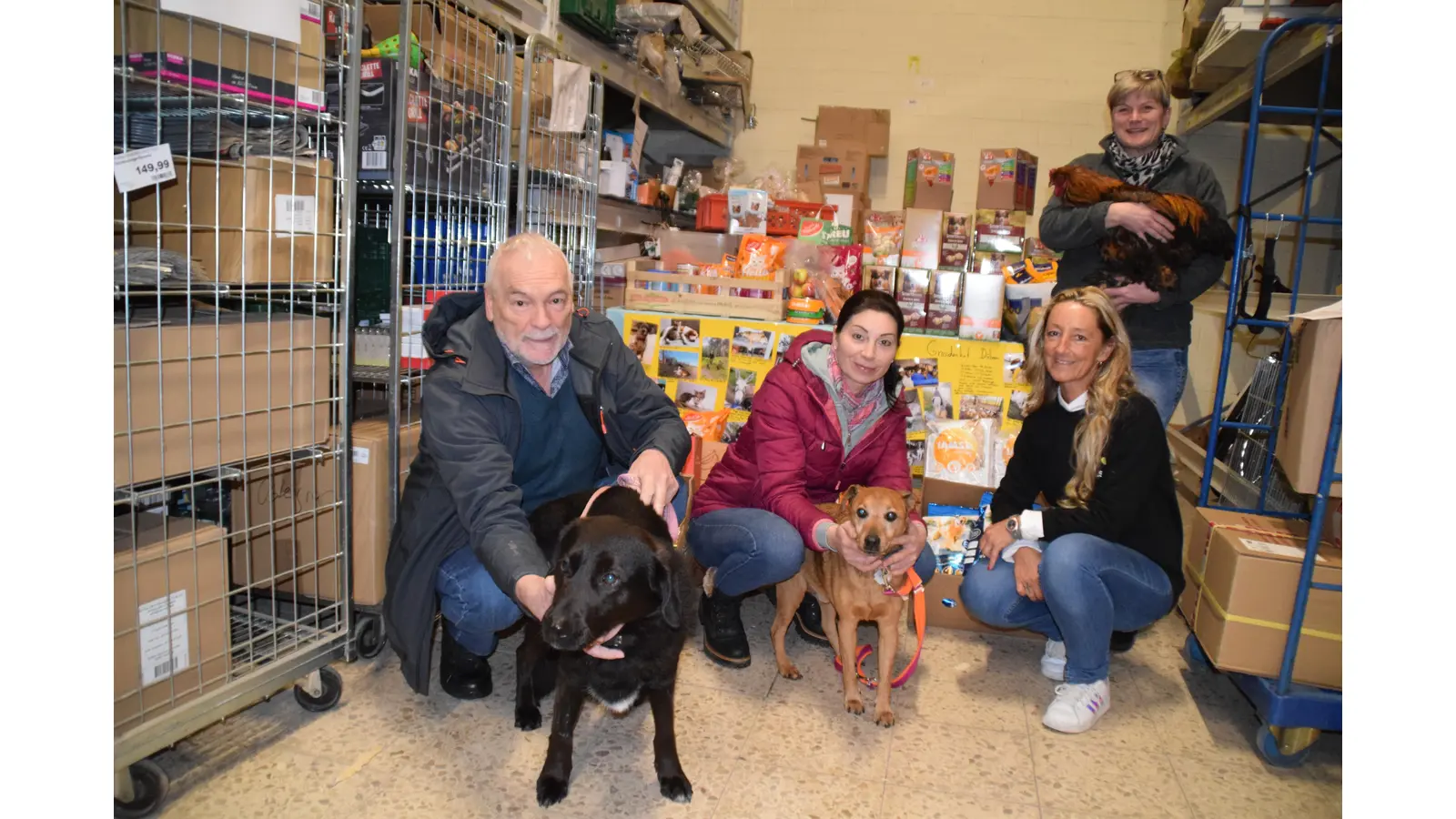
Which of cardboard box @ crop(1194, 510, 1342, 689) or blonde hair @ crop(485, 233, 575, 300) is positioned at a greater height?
blonde hair @ crop(485, 233, 575, 300)

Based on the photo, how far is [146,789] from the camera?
1834 mm

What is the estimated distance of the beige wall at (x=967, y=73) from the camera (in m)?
6.34

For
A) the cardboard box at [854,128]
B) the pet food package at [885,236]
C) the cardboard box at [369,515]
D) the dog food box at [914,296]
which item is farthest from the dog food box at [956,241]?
the cardboard box at [369,515]

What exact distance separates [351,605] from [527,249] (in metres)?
1.14

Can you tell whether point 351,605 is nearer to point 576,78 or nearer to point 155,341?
point 155,341

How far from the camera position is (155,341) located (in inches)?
72.4

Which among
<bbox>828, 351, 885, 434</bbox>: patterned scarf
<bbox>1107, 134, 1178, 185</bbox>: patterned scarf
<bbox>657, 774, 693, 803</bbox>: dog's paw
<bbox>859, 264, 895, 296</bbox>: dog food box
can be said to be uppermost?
<bbox>1107, 134, 1178, 185</bbox>: patterned scarf

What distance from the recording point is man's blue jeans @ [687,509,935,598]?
2.55 meters

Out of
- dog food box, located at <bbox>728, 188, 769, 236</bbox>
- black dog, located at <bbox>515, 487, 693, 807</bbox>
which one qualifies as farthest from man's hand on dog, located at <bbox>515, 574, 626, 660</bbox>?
dog food box, located at <bbox>728, 188, 769, 236</bbox>

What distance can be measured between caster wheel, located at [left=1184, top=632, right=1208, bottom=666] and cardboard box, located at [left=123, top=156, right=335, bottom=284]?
2867 millimetres

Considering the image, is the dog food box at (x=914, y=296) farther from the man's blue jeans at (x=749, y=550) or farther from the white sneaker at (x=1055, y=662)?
the white sneaker at (x=1055, y=662)

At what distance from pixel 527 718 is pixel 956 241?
3078mm

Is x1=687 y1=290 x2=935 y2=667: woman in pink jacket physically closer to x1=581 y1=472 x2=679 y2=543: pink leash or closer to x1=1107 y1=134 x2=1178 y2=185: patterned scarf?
x1=581 y1=472 x2=679 y2=543: pink leash

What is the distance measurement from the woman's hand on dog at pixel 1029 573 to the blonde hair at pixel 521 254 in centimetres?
154
